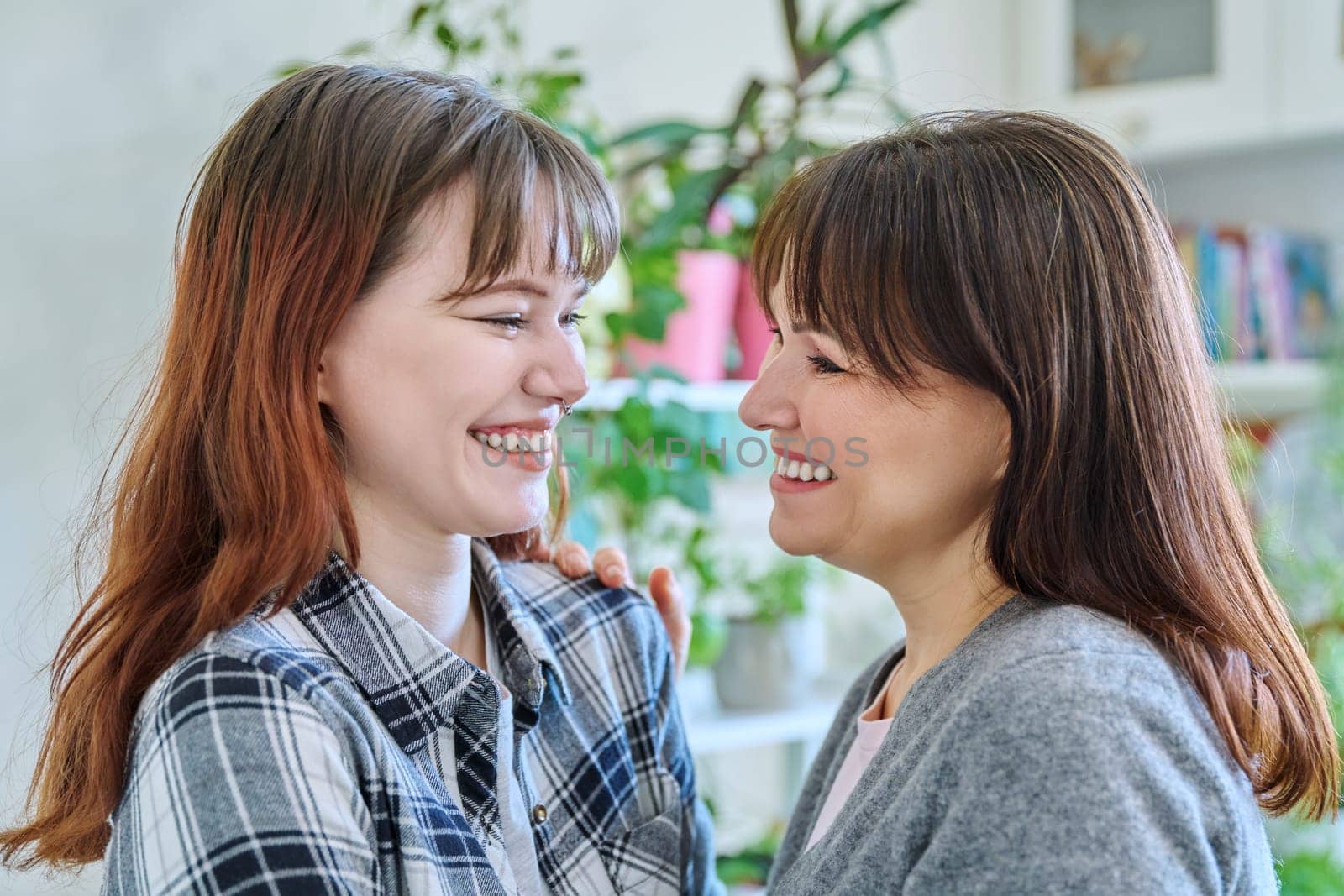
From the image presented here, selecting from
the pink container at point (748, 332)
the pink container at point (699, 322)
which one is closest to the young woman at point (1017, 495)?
the pink container at point (699, 322)

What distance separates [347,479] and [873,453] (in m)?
0.41

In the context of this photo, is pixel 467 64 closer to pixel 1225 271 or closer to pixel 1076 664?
pixel 1076 664

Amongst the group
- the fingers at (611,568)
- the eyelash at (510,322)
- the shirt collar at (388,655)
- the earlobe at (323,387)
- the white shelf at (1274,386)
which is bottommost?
the white shelf at (1274,386)

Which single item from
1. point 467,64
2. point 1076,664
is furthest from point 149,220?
point 1076,664

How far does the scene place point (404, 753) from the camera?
0.90m

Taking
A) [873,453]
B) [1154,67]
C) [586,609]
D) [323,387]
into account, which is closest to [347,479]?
[323,387]

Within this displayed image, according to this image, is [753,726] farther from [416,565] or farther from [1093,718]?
[1093,718]

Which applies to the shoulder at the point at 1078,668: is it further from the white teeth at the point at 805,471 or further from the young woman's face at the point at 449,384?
the young woman's face at the point at 449,384

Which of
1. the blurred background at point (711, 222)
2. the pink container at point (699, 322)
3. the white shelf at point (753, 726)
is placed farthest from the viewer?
the white shelf at point (753, 726)

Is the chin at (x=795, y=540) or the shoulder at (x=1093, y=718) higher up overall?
the chin at (x=795, y=540)

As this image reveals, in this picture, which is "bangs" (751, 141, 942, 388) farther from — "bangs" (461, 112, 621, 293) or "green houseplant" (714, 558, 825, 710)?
"green houseplant" (714, 558, 825, 710)

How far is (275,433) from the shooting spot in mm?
872

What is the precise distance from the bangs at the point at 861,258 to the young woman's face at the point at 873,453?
0.06 feet

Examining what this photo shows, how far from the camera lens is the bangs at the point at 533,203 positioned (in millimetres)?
904
